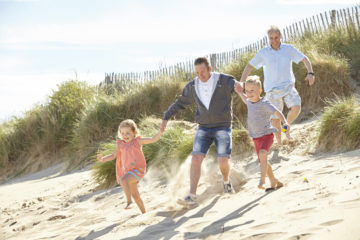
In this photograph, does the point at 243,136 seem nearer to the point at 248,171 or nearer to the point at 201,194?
the point at 248,171

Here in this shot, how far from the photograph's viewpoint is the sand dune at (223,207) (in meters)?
3.42

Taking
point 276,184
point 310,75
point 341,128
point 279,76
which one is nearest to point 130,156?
point 276,184

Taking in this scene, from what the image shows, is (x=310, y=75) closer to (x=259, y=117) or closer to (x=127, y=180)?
(x=259, y=117)

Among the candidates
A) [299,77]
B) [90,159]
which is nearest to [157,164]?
[90,159]

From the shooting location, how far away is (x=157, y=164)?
A: 7188 mm

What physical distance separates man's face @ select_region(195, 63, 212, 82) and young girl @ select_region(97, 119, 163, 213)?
0.86 metres

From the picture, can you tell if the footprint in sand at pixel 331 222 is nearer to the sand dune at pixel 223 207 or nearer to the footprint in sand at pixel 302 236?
the sand dune at pixel 223 207

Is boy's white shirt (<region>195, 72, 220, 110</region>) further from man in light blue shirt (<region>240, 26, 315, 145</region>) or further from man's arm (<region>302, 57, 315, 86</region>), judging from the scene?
man's arm (<region>302, 57, 315, 86</region>)

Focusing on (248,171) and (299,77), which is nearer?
(248,171)

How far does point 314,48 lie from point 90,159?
6.72m

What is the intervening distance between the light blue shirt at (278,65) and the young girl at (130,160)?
7.30 ft

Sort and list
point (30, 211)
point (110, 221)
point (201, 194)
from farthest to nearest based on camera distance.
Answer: point (30, 211) → point (201, 194) → point (110, 221)

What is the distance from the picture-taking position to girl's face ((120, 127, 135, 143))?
4952 mm

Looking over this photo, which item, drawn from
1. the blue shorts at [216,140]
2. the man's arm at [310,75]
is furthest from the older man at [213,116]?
the man's arm at [310,75]
